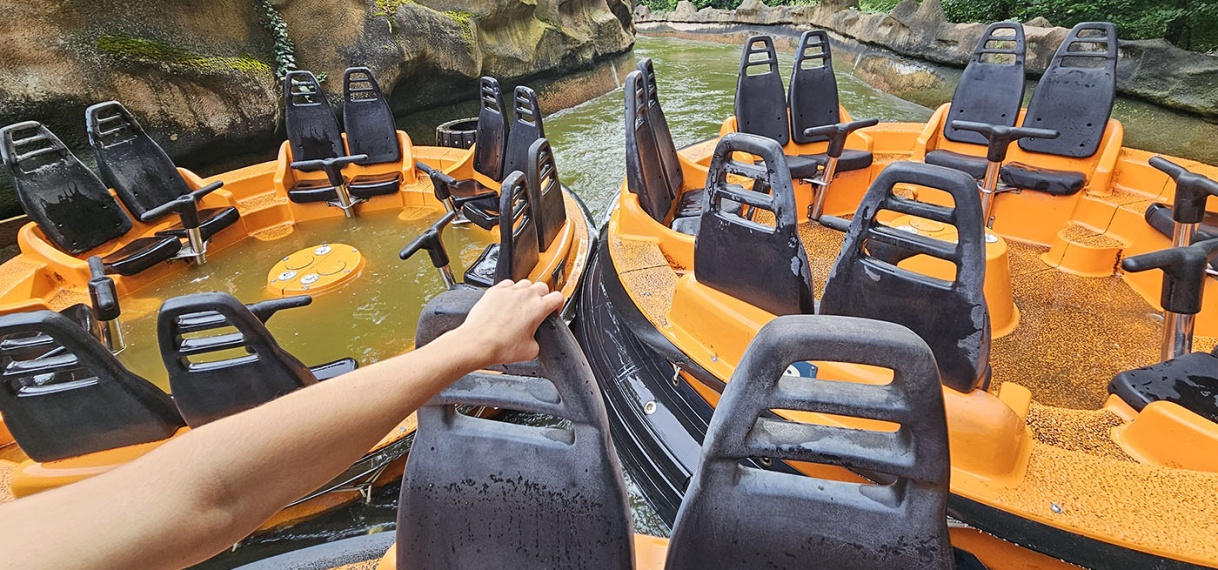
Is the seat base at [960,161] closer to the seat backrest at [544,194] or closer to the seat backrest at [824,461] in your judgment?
the seat backrest at [544,194]

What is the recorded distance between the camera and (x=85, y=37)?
488cm

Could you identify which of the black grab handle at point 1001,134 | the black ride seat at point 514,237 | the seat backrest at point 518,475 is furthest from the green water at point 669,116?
the seat backrest at point 518,475

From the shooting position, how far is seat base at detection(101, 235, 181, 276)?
3611mm

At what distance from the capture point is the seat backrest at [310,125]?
4.79m

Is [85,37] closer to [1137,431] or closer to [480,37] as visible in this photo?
[480,37]

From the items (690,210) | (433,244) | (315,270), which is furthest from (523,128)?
(315,270)

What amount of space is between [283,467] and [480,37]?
382 inches

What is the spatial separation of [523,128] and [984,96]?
3147 mm

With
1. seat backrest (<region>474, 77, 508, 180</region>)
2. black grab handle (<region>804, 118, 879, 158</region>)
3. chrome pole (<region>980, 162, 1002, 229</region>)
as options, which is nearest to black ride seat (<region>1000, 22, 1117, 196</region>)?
chrome pole (<region>980, 162, 1002, 229</region>)

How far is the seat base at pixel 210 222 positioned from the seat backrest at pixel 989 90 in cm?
524

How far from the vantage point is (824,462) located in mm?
875

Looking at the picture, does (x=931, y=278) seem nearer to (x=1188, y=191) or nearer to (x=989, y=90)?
(x=1188, y=191)

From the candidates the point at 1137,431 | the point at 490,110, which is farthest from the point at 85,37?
the point at 1137,431

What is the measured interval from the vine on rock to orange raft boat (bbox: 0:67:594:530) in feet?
6.40
